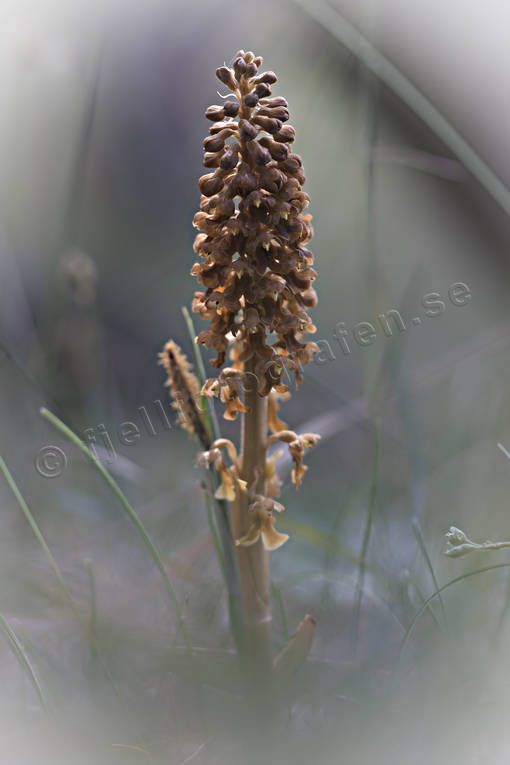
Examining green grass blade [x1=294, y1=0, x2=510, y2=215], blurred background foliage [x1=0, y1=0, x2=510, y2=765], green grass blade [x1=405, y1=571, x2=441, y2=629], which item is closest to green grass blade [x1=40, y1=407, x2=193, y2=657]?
blurred background foliage [x1=0, y1=0, x2=510, y2=765]

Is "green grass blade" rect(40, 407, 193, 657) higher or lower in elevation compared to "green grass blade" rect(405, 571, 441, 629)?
higher

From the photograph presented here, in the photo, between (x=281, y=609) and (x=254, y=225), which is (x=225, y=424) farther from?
(x=254, y=225)

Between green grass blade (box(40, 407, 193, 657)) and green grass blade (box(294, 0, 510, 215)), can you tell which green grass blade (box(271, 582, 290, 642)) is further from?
green grass blade (box(294, 0, 510, 215))

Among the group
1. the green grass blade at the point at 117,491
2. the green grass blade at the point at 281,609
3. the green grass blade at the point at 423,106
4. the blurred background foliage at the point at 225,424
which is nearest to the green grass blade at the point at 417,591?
the blurred background foliage at the point at 225,424

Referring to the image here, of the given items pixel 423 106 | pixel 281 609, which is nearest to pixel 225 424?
pixel 281 609

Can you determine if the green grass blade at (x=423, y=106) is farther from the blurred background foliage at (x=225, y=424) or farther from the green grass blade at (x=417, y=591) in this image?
the green grass blade at (x=417, y=591)
